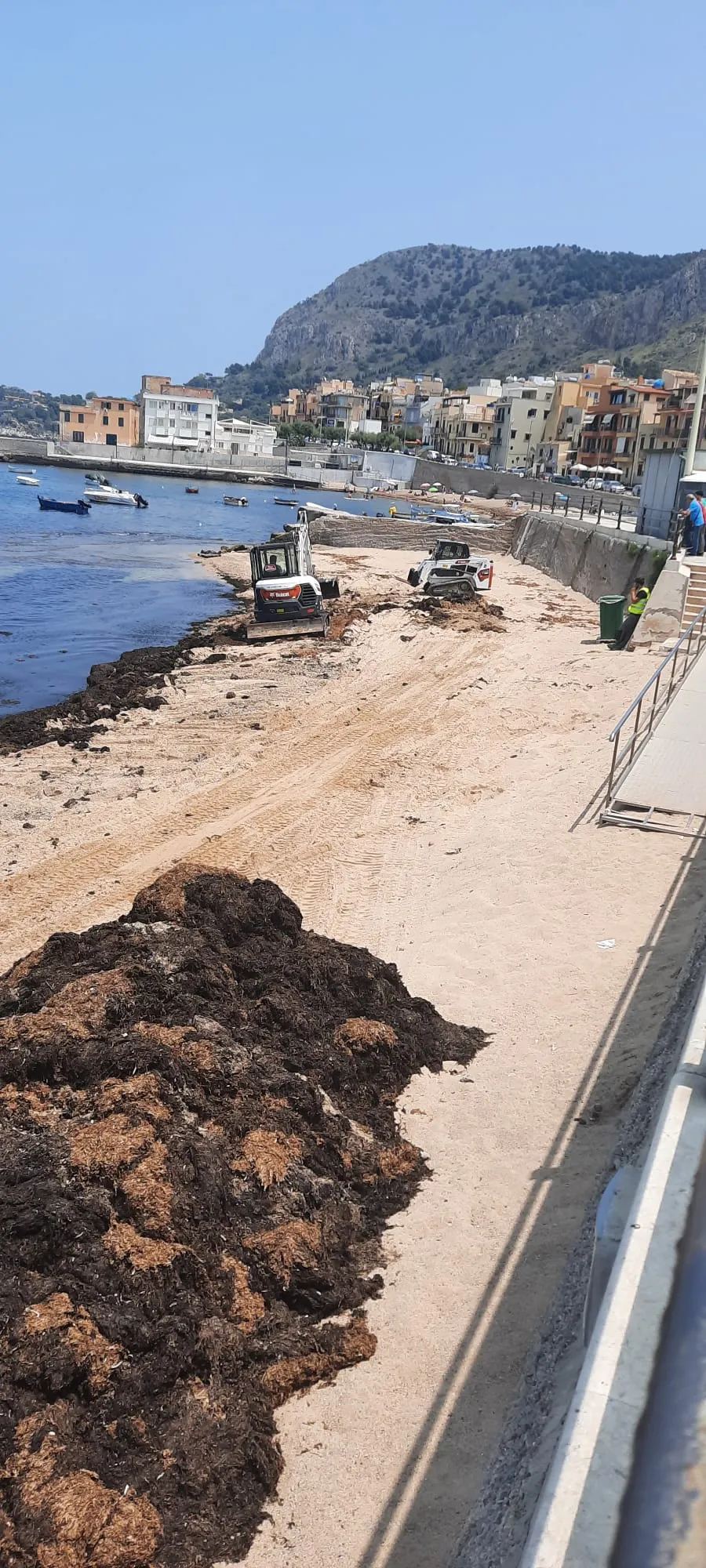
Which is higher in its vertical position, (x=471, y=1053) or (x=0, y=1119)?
(x=0, y=1119)

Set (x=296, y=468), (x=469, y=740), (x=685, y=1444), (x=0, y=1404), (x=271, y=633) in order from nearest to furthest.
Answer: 1. (x=685, y=1444)
2. (x=0, y=1404)
3. (x=469, y=740)
4. (x=271, y=633)
5. (x=296, y=468)

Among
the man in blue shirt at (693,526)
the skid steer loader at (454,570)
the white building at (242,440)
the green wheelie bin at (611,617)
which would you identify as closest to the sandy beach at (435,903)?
the green wheelie bin at (611,617)

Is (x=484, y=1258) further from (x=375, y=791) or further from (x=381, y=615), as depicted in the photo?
(x=381, y=615)

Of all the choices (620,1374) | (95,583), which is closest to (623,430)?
(95,583)

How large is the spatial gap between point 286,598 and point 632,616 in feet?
30.2

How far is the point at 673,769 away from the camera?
1284 centimetres

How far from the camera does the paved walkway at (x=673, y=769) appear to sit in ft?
40.0

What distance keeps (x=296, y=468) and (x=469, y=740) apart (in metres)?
125

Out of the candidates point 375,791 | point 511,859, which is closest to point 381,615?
point 375,791

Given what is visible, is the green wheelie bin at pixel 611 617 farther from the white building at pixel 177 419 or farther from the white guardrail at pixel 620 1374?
the white building at pixel 177 419

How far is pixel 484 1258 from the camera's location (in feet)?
19.6

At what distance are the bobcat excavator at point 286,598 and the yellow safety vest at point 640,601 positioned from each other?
329 inches

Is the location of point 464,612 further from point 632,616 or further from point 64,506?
point 64,506

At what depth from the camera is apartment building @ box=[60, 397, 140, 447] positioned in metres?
152
